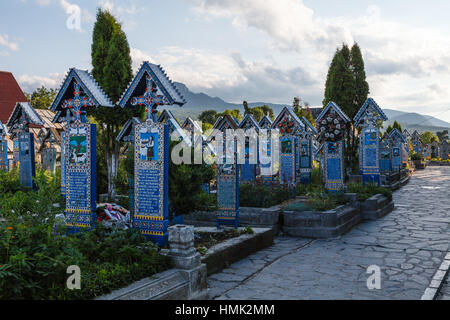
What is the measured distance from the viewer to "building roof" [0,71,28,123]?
32938mm

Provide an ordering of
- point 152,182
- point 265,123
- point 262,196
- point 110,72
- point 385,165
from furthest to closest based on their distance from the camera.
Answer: point 385,165 < point 265,123 < point 110,72 < point 262,196 < point 152,182

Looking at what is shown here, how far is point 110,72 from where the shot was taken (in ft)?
44.4

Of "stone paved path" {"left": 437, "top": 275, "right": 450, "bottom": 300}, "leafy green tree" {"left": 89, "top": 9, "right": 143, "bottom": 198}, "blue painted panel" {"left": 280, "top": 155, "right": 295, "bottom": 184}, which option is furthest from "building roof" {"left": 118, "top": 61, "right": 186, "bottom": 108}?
"blue painted panel" {"left": 280, "top": 155, "right": 295, "bottom": 184}

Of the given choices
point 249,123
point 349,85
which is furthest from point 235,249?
point 349,85

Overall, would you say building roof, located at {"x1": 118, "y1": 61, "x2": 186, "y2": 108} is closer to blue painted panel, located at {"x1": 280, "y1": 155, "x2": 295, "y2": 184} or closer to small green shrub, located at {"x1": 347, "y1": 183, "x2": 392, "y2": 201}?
small green shrub, located at {"x1": 347, "y1": 183, "x2": 392, "y2": 201}

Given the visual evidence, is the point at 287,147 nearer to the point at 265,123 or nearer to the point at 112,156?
the point at 265,123

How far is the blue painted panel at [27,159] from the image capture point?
514 inches

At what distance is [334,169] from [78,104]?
8594mm

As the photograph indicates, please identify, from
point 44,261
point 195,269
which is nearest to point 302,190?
point 195,269

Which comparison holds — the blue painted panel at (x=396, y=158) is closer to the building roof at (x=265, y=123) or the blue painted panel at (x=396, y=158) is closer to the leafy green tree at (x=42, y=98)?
the building roof at (x=265, y=123)

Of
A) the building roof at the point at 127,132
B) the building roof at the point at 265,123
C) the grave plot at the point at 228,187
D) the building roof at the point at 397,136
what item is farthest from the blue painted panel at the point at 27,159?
the building roof at the point at 397,136

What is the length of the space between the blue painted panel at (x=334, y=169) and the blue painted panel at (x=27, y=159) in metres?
9.54

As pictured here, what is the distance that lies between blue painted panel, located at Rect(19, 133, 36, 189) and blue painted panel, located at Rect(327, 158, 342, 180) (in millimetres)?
9537
